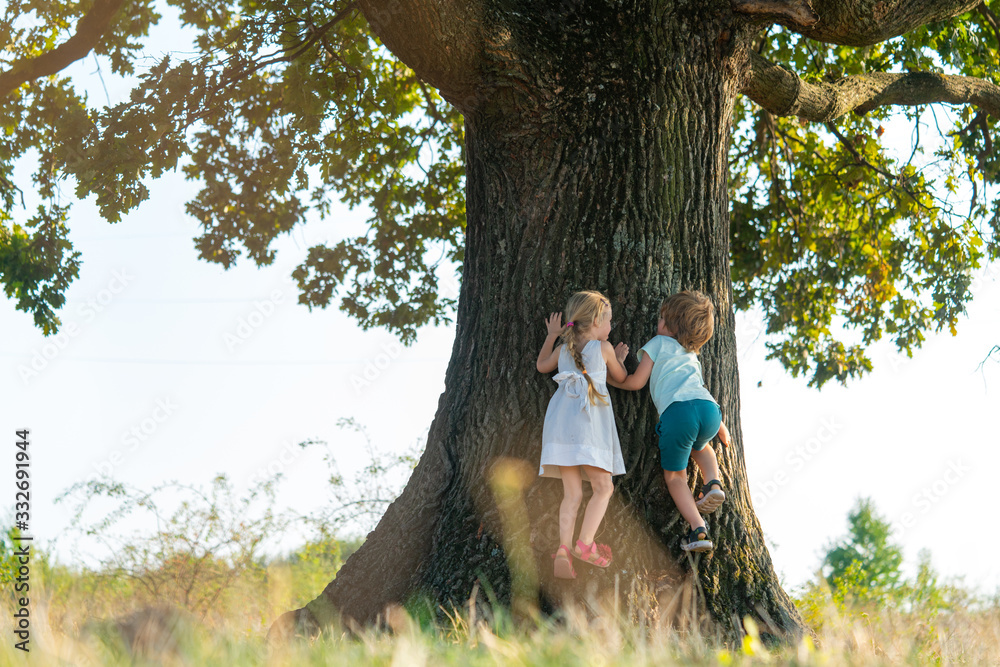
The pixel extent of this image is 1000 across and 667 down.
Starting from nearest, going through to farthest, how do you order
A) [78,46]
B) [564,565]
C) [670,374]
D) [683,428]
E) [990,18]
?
[564,565]
[683,428]
[670,374]
[78,46]
[990,18]

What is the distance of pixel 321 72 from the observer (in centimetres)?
820

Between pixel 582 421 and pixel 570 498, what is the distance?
477 mm

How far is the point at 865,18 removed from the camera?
6242 millimetres

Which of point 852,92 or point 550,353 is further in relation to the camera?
point 852,92

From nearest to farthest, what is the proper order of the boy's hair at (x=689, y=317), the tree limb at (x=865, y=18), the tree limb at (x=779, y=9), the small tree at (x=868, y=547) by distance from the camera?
the boy's hair at (x=689, y=317) → the tree limb at (x=779, y=9) → the tree limb at (x=865, y=18) → the small tree at (x=868, y=547)

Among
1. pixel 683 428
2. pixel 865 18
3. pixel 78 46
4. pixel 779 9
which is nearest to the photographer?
pixel 683 428

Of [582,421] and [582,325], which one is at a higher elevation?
[582,325]

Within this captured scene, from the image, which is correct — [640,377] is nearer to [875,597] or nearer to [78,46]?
[78,46]

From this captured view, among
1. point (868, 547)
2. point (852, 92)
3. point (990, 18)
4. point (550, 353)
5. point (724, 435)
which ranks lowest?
point (868, 547)

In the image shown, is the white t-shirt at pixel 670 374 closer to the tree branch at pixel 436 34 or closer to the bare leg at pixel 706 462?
the bare leg at pixel 706 462

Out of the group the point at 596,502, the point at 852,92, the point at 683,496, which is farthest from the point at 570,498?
the point at 852,92

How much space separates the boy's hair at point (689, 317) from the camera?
535 cm

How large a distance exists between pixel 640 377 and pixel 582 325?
50 centimetres

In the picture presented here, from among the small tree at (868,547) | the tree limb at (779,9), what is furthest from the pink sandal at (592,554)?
the small tree at (868,547)
